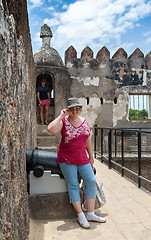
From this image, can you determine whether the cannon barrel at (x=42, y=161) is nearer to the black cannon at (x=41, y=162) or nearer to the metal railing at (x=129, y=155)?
the black cannon at (x=41, y=162)

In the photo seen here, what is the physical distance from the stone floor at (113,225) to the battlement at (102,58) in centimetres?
794

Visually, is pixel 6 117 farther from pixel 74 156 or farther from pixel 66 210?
pixel 66 210

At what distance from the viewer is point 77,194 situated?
8.56 feet

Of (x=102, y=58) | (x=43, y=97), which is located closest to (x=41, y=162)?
(x=43, y=97)

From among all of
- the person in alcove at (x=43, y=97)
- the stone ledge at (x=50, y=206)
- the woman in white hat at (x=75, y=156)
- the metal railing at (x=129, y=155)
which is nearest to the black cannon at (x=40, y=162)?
the woman in white hat at (x=75, y=156)

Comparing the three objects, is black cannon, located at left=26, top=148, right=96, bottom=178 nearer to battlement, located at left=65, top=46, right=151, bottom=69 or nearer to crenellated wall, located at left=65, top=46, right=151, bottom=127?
crenellated wall, located at left=65, top=46, right=151, bottom=127

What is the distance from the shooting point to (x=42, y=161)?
108 inches

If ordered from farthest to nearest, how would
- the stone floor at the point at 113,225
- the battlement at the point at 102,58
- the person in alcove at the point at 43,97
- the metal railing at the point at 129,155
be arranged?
1. the battlement at the point at 102,58
2. the person in alcove at the point at 43,97
3. the metal railing at the point at 129,155
4. the stone floor at the point at 113,225

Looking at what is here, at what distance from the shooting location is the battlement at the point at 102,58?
418 inches

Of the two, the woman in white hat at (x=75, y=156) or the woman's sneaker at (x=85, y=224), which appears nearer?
the woman's sneaker at (x=85, y=224)

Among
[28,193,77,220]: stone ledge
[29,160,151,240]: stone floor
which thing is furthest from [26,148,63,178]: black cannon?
[29,160,151,240]: stone floor

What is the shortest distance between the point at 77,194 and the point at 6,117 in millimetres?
1538

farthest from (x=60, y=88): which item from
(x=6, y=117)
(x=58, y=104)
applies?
(x=6, y=117)

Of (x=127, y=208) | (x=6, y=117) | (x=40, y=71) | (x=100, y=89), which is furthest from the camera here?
(x=100, y=89)
